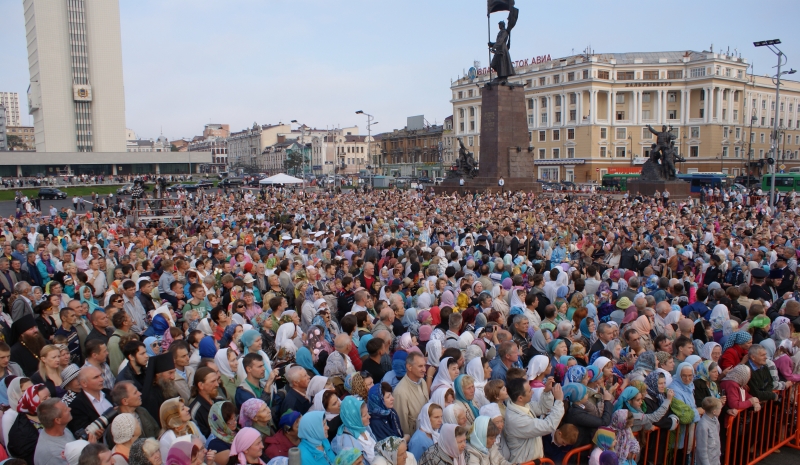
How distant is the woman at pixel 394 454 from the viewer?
3.98 metres

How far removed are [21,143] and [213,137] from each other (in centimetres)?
5078

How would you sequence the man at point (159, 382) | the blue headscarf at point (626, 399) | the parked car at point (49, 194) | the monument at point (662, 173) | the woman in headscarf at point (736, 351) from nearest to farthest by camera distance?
the man at point (159, 382)
the blue headscarf at point (626, 399)
the woman in headscarf at point (736, 351)
the monument at point (662, 173)
the parked car at point (49, 194)

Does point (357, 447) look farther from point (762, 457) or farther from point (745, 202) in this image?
point (745, 202)

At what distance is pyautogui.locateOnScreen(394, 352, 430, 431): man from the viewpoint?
474 centimetres

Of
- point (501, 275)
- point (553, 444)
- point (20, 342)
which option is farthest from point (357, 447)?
point (501, 275)

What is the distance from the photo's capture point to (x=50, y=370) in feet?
15.4

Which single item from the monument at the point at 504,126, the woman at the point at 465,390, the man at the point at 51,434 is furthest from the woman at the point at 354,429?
the monument at the point at 504,126

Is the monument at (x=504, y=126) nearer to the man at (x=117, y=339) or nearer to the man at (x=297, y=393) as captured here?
the man at (x=117, y=339)

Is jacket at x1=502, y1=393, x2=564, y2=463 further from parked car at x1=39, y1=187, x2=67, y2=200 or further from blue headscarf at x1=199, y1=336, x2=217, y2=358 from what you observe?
parked car at x1=39, y1=187, x2=67, y2=200

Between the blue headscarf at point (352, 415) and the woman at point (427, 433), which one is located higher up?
the blue headscarf at point (352, 415)

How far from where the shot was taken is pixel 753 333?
6324mm

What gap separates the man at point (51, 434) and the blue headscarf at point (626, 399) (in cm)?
411

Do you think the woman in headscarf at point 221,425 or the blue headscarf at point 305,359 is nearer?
the woman in headscarf at point 221,425

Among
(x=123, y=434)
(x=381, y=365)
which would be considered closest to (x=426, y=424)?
(x=381, y=365)
